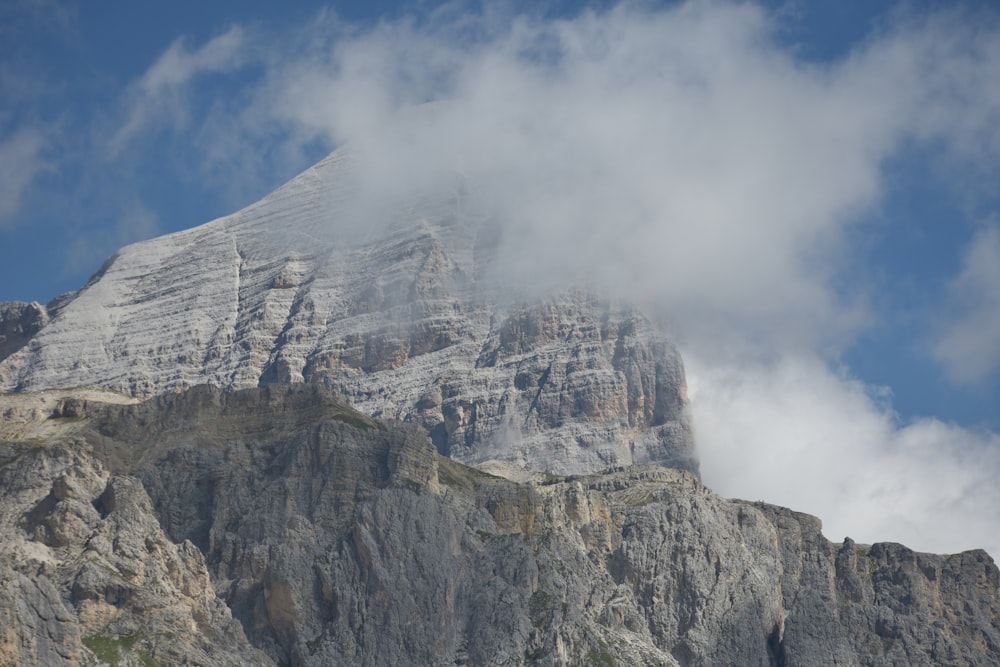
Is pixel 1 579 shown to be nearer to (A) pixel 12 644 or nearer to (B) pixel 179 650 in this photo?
(A) pixel 12 644

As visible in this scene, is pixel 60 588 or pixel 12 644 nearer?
pixel 12 644

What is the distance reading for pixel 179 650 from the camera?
197 metres

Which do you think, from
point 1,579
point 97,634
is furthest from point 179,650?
point 1,579

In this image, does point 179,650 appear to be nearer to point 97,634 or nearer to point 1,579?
point 97,634

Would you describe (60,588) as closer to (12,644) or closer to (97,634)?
(97,634)

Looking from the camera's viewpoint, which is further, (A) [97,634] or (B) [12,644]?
(A) [97,634]

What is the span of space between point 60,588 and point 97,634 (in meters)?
6.12

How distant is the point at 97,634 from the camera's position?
197m

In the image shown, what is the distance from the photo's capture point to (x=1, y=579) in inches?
7259

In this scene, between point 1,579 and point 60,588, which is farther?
point 60,588

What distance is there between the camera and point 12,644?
179 meters

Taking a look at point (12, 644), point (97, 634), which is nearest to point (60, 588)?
point (97, 634)

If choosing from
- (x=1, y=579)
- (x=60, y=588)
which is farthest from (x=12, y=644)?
(x=60, y=588)

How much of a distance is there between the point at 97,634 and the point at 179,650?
23.6ft
